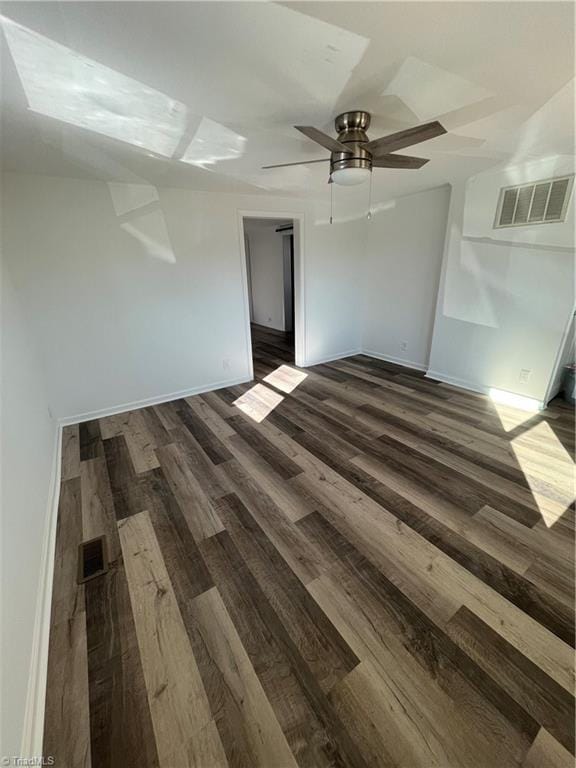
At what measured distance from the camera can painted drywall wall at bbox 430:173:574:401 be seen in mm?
2805

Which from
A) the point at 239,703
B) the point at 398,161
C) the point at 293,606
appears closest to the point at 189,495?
the point at 293,606

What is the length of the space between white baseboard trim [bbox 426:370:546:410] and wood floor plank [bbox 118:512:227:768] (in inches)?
144

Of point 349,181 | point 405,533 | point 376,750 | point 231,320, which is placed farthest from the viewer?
point 231,320

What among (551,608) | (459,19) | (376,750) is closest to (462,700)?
(376,750)

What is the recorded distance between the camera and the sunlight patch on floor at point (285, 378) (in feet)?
12.8

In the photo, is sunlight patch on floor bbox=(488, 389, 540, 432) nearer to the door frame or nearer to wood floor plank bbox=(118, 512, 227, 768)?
the door frame

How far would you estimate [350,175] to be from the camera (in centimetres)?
179

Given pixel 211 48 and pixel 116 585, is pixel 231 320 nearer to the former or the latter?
pixel 211 48

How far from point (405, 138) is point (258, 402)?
8.55 feet

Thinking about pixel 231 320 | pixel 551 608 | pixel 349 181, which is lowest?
pixel 551 608

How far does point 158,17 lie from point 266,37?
39 centimetres

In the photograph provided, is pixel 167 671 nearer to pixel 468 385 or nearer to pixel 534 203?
pixel 468 385

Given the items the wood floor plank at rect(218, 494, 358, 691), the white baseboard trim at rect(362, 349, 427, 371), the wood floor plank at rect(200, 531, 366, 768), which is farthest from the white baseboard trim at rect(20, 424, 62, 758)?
the white baseboard trim at rect(362, 349, 427, 371)

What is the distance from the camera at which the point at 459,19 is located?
109 cm
